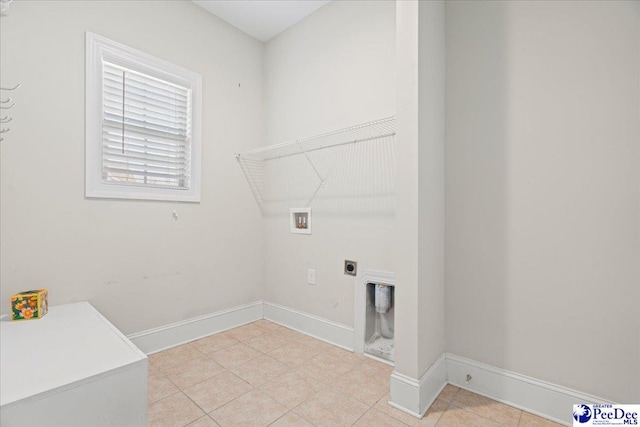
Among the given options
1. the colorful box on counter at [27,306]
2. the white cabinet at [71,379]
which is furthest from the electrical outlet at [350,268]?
the colorful box on counter at [27,306]

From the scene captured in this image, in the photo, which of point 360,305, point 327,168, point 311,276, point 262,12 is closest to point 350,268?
point 360,305

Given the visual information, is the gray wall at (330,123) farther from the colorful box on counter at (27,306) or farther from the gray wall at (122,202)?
the colorful box on counter at (27,306)

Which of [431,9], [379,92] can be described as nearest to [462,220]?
[379,92]

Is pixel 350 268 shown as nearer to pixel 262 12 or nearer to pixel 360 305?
pixel 360 305

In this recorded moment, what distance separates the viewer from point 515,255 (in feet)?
4.93

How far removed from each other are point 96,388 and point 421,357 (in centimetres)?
131

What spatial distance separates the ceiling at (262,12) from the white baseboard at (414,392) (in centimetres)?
258

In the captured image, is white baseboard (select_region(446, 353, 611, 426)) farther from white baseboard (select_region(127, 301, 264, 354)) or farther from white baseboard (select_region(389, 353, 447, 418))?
white baseboard (select_region(127, 301, 264, 354))

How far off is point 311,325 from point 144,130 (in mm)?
1868

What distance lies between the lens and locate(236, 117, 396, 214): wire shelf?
1.92 meters

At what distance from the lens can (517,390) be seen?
57.7 inches

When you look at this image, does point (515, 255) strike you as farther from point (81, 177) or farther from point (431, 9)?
point (81, 177)

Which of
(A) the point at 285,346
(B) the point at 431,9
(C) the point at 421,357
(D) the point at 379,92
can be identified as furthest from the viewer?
(A) the point at 285,346

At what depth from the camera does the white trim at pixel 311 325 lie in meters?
2.12
